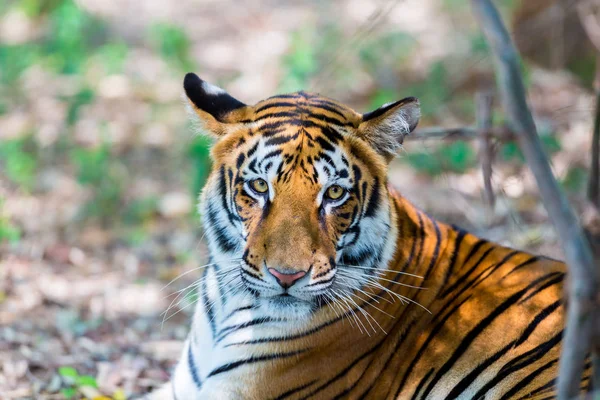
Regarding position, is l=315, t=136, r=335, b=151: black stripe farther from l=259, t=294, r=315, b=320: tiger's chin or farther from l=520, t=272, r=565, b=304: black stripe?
l=520, t=272, r=565, b=304: black stripe

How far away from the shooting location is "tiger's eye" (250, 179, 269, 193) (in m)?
3.16

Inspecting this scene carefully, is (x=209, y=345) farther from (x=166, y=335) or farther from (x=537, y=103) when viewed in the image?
(x=537, y=103)

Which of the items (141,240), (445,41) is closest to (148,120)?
(141,240)

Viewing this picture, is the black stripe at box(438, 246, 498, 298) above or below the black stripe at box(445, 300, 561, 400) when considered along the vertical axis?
above

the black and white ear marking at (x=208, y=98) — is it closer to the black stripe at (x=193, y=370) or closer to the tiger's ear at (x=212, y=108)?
the tiger's ear at (x=212, y=108)

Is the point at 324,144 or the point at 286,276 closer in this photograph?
the point at 286,276

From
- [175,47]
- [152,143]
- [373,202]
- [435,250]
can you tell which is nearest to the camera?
[373,202]

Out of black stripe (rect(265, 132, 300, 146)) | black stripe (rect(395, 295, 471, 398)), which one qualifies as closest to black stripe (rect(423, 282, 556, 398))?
black stripe (rect(395, 295, 471, 398))

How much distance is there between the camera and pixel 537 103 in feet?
27.2

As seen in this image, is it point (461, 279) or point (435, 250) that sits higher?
point (435, 250)

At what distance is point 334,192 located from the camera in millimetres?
3162

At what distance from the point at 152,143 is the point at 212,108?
4599 millimetres

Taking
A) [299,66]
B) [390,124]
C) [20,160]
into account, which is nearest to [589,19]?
[299,66]

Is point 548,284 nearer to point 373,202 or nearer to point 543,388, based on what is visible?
point 543,388
